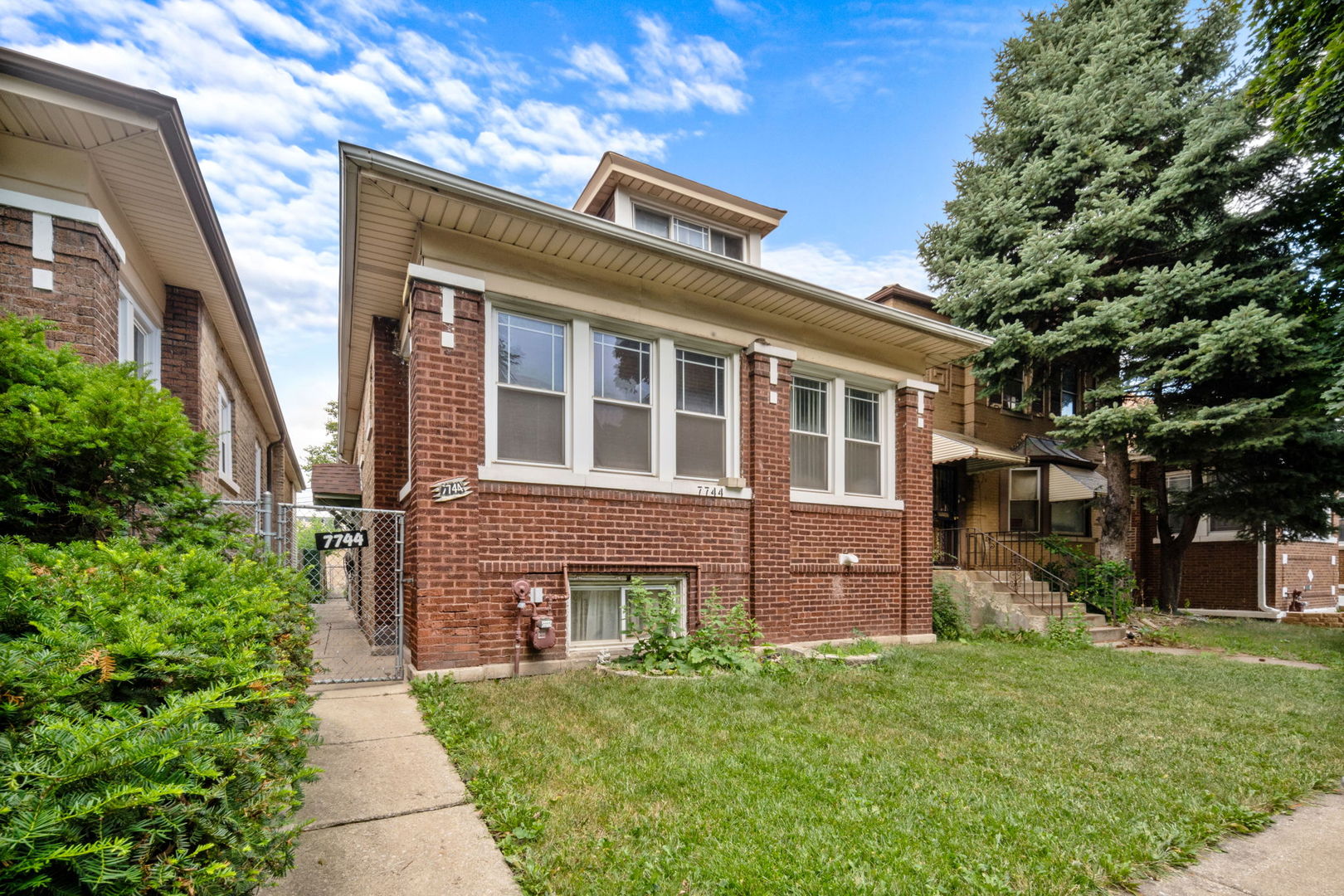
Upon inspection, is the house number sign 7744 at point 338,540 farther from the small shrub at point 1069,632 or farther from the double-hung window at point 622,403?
the small shrub at point 1069,632

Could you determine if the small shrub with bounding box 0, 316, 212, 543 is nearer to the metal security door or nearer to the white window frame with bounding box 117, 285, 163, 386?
the metal security door

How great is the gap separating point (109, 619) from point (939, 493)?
13969 millimetres

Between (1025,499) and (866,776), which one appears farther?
(1025,499)

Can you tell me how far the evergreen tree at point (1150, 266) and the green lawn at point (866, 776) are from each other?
6374 millimetres

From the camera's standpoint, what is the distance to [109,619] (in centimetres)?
180

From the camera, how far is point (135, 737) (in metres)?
1.34

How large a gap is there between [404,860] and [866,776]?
2.52 meters

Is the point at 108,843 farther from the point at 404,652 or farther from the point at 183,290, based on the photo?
the point at 183,290

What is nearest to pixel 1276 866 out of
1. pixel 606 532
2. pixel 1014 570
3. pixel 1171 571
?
pixel 606 532

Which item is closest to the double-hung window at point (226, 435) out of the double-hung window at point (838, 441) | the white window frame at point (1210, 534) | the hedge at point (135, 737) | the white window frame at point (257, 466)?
the white window frame at point (257, 466)

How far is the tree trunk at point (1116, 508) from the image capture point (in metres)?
12.5

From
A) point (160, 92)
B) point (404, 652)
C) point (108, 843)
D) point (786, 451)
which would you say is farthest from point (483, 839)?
point (786, 451)

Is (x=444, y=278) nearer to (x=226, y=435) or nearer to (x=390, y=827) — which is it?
(x=390, y=827)

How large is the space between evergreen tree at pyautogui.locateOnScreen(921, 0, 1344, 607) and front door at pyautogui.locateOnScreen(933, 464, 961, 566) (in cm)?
198
